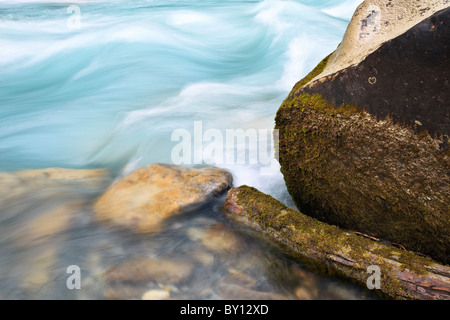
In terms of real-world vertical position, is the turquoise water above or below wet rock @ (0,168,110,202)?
above

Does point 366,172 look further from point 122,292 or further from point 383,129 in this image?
point 122,292

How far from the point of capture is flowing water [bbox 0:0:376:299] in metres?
3.27

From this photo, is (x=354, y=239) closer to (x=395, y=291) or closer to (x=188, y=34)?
(x=395, y=291)

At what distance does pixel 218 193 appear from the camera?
14.2ft

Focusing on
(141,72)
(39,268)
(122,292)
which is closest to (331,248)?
(122,292)

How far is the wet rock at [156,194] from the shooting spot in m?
3.99

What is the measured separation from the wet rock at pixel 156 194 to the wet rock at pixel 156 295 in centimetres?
86

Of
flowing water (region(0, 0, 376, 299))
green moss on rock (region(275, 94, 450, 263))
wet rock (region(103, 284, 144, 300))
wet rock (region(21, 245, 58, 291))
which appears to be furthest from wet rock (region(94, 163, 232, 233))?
green moss on rock (region(275, 94, 450, 263))

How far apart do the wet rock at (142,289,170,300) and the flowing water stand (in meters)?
0.04

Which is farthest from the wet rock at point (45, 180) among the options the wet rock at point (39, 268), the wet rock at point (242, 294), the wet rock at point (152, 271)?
the wet rock at point (242, 294)

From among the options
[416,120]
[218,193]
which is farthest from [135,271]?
[416,120]

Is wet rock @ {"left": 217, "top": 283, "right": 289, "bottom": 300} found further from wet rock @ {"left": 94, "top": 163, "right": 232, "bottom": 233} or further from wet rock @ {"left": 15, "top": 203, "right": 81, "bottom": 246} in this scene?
wet rock @ {"left": 15, "top": 203, "right": 81, "bottom": 246}

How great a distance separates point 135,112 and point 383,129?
5182 mm
